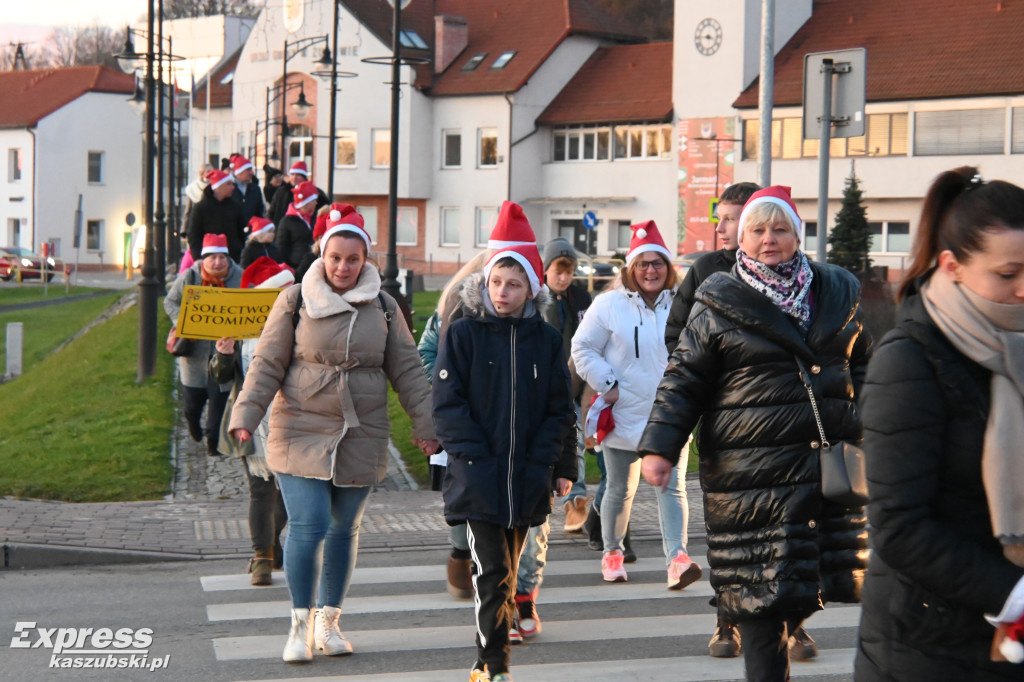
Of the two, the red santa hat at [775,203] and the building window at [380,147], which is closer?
the red santa hat at [775,203]

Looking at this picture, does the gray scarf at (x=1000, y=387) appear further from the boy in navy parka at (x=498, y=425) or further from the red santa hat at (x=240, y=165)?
the red santa hat at (x=240, y=165)

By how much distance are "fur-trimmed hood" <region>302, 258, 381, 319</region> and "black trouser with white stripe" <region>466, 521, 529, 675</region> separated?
1343 mm

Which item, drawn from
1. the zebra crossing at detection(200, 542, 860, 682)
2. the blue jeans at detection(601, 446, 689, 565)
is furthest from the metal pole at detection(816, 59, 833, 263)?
the blue jeans at detection(601, 446, 689, 565)

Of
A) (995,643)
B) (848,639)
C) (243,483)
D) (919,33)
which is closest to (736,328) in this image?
(995,643)

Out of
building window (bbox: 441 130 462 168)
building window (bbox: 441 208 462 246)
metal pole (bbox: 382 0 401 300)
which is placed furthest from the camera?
building window (bbox: 441 208 462 246)

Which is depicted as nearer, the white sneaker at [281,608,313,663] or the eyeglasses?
the white sneaker at [281,608,313,663]

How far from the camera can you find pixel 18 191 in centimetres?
7575

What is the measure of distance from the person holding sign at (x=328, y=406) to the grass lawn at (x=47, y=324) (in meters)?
16.8

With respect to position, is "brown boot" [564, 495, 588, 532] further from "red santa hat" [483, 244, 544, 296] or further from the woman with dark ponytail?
the woman with dark ponytail

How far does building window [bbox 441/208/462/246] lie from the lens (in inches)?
2547

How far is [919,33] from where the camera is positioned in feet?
176

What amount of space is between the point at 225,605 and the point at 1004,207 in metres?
5.64

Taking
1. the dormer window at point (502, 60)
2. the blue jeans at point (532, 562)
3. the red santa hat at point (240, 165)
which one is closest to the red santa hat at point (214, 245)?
the blue jeans at point (532, 562)

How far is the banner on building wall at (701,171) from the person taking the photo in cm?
5550
